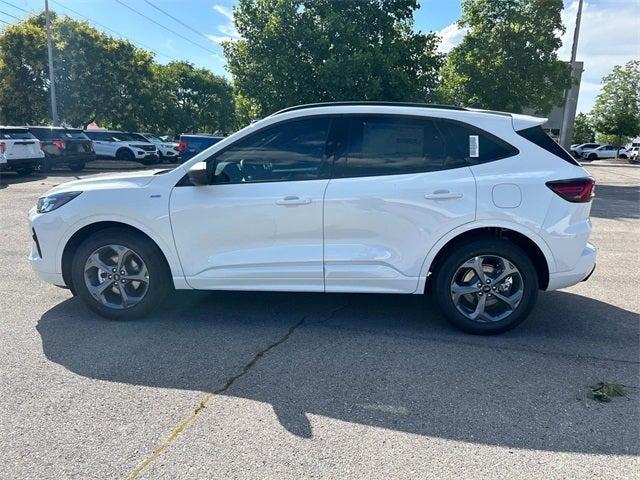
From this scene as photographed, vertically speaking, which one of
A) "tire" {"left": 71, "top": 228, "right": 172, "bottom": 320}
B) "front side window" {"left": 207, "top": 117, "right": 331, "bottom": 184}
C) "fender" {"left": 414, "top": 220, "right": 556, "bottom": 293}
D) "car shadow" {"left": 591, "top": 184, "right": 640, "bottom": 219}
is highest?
"front side window" {"left": 207, "top": 117, "right": 331, "bottom": 184}

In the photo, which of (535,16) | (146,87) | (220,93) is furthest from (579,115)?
(146,87)

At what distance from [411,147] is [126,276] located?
2.70 m

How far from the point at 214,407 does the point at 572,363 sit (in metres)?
2.61

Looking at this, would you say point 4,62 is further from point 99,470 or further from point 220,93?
point 99,470

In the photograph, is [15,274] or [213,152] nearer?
[213,152]

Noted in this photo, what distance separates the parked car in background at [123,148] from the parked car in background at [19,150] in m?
8.57

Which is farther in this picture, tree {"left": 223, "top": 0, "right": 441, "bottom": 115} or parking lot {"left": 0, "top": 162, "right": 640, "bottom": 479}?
tree {"left": 223, "top": 0, "right": 441, "bottom": 115}

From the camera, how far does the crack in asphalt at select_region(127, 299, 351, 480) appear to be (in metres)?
2.57

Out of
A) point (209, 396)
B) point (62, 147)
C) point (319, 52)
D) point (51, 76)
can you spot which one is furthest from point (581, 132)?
point (209, 396)

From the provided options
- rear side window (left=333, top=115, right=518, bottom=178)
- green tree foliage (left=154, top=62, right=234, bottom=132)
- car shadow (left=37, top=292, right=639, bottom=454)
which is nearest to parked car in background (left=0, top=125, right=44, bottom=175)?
car shadow (left=37, top=292, right=639, bottom=454)

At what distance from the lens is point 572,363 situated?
3676 millimetres

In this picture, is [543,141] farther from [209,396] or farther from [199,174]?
[209,396]

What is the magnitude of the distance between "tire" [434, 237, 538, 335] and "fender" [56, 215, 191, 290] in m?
2.20

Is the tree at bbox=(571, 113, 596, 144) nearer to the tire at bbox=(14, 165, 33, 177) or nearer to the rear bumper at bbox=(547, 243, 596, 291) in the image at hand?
the tire at bbox=(14, 165, 33, 177)
